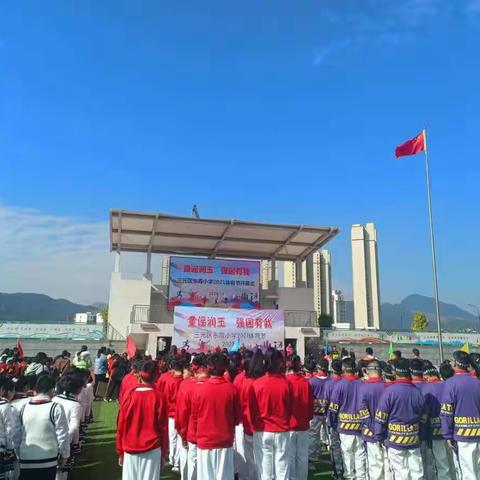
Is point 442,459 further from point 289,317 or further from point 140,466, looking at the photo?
point 289,317

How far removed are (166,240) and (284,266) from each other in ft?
88.9

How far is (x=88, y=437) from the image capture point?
8336 millimetres

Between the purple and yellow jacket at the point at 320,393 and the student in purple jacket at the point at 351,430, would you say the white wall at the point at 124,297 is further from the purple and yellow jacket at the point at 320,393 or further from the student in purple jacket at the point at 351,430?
the student in purple jacket at the point at 351,430

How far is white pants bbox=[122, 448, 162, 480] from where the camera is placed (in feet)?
13.4

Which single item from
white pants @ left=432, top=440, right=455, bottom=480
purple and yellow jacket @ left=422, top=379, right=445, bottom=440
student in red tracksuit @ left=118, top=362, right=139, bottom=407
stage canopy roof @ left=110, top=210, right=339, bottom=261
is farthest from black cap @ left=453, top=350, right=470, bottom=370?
stage canopy roof @ left=110, top=210, right=339, bottom=261

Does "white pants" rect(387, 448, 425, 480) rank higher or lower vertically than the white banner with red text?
lower

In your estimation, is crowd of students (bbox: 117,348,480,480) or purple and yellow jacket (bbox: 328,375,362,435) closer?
crowd of students (bbox: 117,348,480,480)

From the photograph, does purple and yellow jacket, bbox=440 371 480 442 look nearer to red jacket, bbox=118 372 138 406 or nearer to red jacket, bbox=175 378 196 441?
red jacket, bbox=175 378 196 441

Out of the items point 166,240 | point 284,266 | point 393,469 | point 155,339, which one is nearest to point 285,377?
point 393,469

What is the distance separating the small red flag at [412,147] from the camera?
53.7ft

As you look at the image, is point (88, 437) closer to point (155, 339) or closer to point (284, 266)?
point (155, 339)

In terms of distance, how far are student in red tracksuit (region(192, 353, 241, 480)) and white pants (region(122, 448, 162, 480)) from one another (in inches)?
19.0

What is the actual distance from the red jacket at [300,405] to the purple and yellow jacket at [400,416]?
2.61 feet

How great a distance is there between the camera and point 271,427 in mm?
4777
